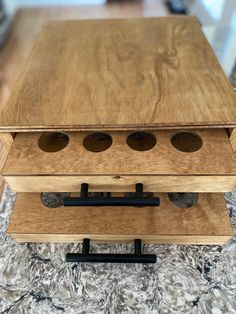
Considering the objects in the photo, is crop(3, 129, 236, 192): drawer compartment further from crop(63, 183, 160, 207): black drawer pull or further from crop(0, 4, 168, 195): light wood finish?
crop(0, 4, 168, 195): light wood finish

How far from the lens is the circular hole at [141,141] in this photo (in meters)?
0.53

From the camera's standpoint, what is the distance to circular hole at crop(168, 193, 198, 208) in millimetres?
568

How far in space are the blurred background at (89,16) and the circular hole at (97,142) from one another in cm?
50

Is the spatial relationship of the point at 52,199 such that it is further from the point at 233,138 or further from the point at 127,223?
the point at 233,138

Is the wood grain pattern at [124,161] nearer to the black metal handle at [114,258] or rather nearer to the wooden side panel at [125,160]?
the wooden side panel at [125,160]

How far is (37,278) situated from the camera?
509mm

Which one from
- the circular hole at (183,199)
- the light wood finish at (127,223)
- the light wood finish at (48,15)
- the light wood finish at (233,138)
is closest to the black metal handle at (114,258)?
the light wood finish at (127,223)

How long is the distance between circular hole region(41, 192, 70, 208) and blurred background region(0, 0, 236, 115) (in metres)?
0.62

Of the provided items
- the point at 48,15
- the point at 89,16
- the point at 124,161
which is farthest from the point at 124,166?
the point at 48,15

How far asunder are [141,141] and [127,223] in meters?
0.17

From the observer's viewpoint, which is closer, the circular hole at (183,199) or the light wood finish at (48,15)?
the circular hole at (183,199)

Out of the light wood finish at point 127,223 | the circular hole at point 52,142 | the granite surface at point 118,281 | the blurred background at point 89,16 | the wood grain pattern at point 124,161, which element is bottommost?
the granite surface at point 118,281

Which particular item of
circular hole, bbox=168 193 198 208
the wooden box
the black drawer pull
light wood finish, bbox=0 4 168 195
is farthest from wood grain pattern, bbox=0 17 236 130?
light wood finish, bbox=0 4 168 195

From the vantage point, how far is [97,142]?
0.54m
